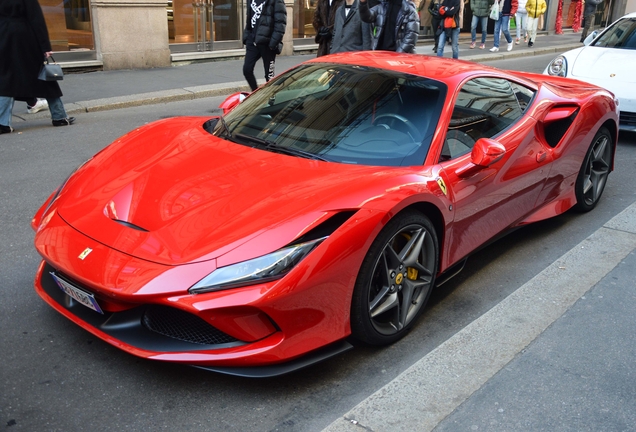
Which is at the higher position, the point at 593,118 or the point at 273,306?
the point at 593,118

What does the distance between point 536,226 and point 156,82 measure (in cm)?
798

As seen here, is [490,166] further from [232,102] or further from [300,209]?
[232,102]

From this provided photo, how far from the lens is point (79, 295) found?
9.42 ft

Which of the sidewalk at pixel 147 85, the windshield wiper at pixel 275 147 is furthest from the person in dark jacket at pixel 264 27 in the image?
the windshield wiper at pixel 275 147

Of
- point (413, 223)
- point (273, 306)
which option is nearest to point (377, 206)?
point (413, 223)

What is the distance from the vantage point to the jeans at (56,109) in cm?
796

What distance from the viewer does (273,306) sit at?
104 inches

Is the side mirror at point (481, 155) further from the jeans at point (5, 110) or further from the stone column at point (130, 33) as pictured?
the stone column at point (130, 33)

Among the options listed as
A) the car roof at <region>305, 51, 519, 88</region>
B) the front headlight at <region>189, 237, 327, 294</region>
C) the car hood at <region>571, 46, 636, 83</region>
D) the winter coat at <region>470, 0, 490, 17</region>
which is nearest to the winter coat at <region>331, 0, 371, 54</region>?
the car hood at <region>571, 46, 636, 83</region>

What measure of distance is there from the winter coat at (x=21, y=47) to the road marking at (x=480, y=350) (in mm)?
6201

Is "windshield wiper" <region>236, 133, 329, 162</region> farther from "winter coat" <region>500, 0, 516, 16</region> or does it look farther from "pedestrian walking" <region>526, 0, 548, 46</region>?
"pedestrian walking" <region>526, 0, 548, 46</region>

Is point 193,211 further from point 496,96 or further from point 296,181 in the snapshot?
point 496,96

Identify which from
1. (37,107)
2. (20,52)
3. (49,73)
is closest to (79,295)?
(49,73)

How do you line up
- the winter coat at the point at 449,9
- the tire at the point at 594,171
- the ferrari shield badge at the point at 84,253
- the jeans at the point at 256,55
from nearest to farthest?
the ferrari shield badge at the point at 84,253 → the tire at the point at 594,171 → the jeans at the point at 256,55 → the winter coat at the point at 449,9
